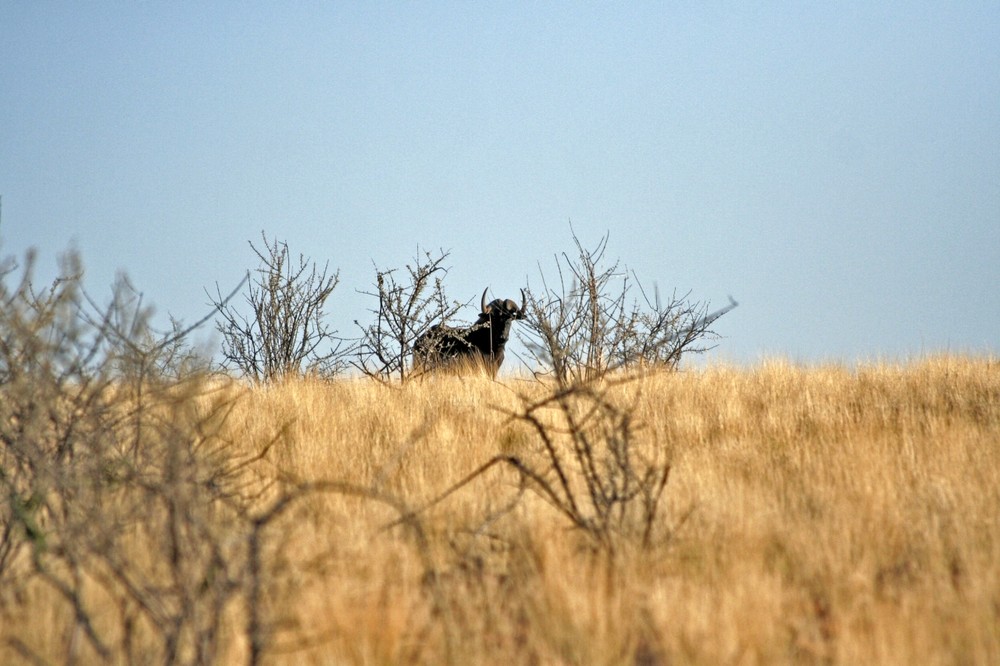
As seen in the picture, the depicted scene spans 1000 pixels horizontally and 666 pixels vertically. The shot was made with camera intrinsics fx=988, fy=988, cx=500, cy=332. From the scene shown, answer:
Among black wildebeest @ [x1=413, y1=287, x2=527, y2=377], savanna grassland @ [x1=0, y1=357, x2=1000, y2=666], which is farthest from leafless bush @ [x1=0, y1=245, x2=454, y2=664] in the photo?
black wildebeest @ [x1=413, y1=287, x2=527, y2=377]

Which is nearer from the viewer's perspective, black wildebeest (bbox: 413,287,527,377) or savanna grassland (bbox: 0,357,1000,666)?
savanna grassland (bbox: 0,357,1000,666)

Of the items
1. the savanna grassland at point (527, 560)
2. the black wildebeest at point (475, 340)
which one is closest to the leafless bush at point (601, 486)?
the savanna grassland at point (527, 560)

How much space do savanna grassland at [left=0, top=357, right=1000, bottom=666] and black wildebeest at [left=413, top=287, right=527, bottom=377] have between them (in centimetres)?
627

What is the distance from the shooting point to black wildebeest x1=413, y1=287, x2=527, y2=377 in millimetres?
14375

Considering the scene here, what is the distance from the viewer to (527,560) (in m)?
4.80

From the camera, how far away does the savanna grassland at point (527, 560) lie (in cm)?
379

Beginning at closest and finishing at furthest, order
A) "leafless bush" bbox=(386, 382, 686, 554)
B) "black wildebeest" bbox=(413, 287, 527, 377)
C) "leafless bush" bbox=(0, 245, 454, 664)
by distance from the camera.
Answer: "leafless bush" bbox=(0, 245, 454, 664), "leafless bush" bbox=(386, 382, 686, 554), "black wildebeest" bbox=(413, 287, 527, 377)

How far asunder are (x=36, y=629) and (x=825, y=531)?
→ 3.76 meters

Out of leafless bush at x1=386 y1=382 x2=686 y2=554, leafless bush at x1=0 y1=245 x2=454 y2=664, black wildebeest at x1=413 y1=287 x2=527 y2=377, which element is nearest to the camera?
leafless bush at x1=0 y1=245 x2=454 y2=664

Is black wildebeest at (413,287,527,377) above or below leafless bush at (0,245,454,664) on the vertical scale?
above

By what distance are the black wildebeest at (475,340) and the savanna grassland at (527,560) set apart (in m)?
6.27

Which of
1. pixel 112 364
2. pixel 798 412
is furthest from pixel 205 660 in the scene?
pixel 798 412

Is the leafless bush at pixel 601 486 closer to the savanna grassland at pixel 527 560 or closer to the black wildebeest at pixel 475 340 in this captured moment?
the savanna grassland at pixel 527 560

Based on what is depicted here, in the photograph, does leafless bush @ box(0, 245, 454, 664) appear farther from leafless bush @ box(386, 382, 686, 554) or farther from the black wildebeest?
the black wildebeest
